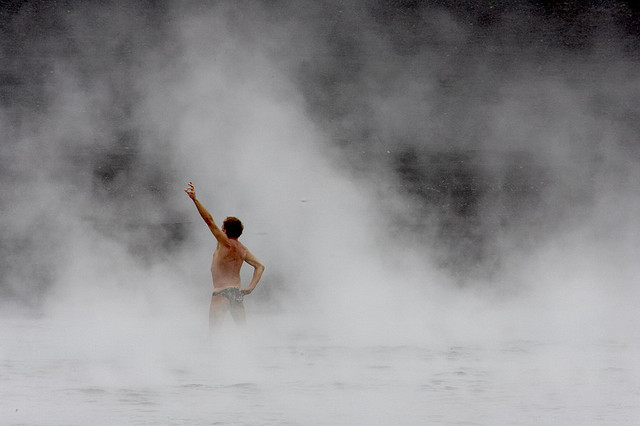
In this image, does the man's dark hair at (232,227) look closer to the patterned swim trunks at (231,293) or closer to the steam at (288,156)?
the patterned swim trunks at (231,293)

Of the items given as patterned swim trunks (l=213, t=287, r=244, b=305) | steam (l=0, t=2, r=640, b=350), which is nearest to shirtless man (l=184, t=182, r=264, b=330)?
patterned swim trunks (l=213, t=287, r=244, b=305)

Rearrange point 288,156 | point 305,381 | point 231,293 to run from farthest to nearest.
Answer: point 288,156 → point 231,293 → point 305,381

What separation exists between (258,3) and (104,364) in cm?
399

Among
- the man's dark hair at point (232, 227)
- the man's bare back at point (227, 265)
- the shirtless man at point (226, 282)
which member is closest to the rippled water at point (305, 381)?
the shirtless man at point (226, 282)

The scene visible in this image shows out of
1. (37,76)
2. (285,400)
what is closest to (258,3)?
(37,76)

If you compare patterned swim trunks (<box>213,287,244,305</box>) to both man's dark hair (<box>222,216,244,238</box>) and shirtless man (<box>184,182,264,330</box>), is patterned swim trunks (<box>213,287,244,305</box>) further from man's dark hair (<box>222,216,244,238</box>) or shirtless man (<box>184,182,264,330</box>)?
man's dark hair (<box>222,216,244,238</box>)

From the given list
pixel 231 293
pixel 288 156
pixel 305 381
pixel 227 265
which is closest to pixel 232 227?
pixel 227 265

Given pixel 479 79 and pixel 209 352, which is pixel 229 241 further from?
pixel 479 79

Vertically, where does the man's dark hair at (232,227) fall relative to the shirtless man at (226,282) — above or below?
above

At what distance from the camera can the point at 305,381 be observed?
18.0ft

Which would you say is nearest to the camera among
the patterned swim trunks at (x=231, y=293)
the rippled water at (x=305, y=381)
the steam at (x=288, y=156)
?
the rippled water at (x=305, y=381)

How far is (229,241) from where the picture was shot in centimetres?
596

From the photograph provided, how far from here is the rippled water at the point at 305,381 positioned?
14.9ft

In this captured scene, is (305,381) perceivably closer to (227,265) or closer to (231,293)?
(231,293)
